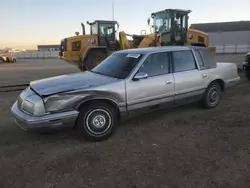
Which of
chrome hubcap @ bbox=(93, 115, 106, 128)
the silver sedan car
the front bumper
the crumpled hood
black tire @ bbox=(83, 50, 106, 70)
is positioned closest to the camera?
the front bumper

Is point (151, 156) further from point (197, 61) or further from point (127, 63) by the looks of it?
point (197, 61)

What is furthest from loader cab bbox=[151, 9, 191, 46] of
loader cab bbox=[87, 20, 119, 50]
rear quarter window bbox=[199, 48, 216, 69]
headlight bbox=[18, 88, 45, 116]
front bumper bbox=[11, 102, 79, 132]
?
front bumper bbox=[11, 102, 79, 132]

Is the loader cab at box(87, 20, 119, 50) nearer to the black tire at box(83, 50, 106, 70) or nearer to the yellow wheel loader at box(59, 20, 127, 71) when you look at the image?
the yellow wheel loader at box(59, 20, 127, 71)

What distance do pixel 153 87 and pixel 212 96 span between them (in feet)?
6.71

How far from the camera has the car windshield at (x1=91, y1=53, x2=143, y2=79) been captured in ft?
17.2

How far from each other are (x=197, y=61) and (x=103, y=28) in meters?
9.52

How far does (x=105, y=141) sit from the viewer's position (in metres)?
4.72

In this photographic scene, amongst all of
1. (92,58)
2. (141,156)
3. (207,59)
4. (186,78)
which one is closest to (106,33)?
(92,58)

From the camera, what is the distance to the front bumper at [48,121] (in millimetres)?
4262

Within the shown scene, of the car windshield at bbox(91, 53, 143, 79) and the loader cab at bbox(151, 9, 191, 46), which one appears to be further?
the loader cab at bbox(151, 9, 191, 46)

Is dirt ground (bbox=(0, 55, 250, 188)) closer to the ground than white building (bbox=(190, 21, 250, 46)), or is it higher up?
closer to the ground

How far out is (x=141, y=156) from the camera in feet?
13.3

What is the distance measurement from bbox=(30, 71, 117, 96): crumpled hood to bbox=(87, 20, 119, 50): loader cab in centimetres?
958

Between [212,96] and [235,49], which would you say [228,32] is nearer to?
[235,49]
